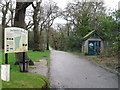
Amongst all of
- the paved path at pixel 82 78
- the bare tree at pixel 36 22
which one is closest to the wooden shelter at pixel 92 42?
the paved path at pixel 82 78

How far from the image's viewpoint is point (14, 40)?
6.23 m

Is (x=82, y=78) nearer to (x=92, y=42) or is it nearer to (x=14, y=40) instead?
(x=14, y=40)

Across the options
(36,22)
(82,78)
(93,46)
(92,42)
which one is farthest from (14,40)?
(36,22)

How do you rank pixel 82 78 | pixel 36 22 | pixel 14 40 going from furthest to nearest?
pixel 36 22, pixel 82 78, pixel 14 40

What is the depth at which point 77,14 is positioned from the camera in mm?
30891

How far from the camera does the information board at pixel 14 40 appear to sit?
586cm

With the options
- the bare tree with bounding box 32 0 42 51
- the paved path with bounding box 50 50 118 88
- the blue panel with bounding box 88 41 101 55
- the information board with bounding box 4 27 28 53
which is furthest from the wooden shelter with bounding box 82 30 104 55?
the information board with bounding box 4 27 28 53

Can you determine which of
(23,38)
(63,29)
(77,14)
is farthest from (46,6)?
(23,38)

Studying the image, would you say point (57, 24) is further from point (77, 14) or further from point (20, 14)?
point (20, 14)

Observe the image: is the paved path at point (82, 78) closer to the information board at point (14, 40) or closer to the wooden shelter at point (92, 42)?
the information board at point (14, 40)

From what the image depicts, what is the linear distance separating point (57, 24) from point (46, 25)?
31.8 feet

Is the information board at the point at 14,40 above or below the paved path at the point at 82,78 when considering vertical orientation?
above

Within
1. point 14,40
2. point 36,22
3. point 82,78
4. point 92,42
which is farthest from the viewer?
point 36,22

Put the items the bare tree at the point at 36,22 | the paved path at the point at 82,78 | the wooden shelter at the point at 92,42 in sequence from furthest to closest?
the bare tree at the point at 36,22 → the wooden shelter at the point at 92,42 → the paved path at the point at 82,78
